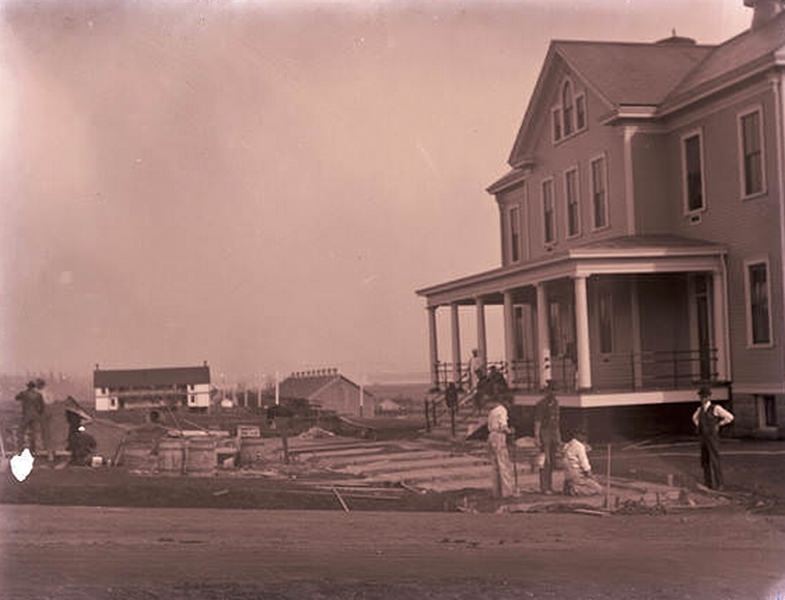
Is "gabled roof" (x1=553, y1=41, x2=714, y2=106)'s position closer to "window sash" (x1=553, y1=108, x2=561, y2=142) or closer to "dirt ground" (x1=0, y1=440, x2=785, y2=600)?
"window sash" (x1=553, y1=108, x2=561, y2=142)

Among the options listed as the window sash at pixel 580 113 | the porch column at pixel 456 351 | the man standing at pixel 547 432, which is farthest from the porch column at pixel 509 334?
the window sash at pixel 580 113

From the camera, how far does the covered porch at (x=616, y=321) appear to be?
13.1m

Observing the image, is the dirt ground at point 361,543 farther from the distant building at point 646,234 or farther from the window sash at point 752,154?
the window sash at point 752,154

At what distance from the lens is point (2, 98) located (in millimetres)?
10789

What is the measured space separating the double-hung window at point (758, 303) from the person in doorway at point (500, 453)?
317 centimetres

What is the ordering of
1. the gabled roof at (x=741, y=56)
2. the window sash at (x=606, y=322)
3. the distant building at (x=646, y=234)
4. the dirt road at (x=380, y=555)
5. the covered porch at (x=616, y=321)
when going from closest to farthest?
1. the dirt road at (x=380, y=555)
2. the distant building at (x=646, y=234)
3. the gabled roof at (x=741, y=56)
4. the covered porch at (x=616, y=321)
5. the window sash at (x=606, y=322)

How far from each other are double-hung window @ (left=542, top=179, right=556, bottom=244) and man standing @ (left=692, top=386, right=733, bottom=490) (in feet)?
8.91

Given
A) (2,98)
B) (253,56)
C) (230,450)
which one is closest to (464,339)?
(230,450)

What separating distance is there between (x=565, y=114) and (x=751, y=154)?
7.01 ft

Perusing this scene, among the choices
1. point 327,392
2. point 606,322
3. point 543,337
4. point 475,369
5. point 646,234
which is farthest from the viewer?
point 606,322

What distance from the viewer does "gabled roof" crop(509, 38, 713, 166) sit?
475 inches

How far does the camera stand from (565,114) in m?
14.1

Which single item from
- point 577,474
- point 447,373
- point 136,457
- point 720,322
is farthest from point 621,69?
point 136,457

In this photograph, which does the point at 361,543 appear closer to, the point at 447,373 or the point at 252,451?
the point at 252,451
